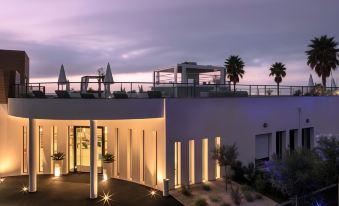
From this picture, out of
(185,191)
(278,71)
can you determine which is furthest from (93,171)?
(278,71)

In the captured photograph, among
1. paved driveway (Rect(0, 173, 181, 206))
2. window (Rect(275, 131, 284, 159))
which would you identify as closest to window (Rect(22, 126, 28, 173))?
paved driveway (Rect(0, 173, 181, 206))

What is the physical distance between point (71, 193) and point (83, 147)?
4.20 meters

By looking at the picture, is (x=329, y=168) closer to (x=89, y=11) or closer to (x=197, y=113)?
(x=197, y=113)

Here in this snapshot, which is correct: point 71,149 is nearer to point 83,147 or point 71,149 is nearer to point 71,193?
point 83,147

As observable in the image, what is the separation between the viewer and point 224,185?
1567 centimetres

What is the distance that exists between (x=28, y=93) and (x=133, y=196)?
839 centimetres

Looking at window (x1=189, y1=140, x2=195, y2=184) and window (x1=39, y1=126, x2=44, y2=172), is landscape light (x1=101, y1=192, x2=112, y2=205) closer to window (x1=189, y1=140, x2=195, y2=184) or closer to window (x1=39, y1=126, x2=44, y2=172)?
window (x1=189, y1=140, x2=195, y2=184)

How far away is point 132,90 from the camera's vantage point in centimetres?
1523

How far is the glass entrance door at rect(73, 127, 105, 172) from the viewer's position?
1780 centimetres

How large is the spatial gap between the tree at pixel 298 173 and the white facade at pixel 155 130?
190 inches

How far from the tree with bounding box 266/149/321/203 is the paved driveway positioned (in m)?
4.47

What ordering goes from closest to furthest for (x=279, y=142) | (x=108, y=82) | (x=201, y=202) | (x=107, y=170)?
(x=201, y=202), (x=108, y=82), (x=107, y=170), (x=279, y=142)

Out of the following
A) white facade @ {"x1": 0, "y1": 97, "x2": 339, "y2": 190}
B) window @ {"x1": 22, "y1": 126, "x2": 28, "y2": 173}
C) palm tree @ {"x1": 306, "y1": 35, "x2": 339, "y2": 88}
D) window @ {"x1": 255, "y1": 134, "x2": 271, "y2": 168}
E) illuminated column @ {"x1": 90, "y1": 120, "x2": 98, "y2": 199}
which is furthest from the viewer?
palm tree @ {"x1": 306, "y1": 35, "x2": 339, "y2": 88}

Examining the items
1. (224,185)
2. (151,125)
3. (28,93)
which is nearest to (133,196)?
(151,125)
